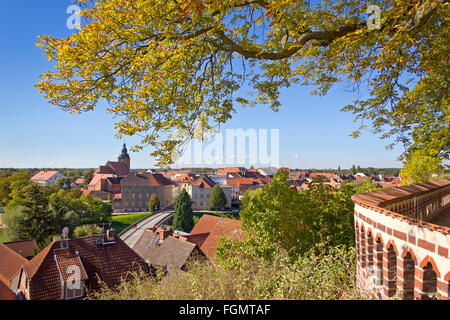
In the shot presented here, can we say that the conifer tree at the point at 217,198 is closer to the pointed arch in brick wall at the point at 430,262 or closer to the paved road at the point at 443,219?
the paved road at the point at 443,219

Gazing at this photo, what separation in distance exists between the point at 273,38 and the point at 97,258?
15161mm

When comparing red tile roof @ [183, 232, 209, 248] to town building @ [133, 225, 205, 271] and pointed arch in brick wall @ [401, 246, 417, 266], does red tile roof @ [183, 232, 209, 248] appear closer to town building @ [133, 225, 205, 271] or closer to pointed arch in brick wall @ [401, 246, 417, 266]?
town building @ [133, 225, 205, 271]

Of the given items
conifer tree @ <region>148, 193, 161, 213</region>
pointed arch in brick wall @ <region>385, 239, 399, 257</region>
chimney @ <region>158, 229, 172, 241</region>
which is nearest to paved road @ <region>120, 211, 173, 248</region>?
conifer tree @ <region>148, 193, 161, 213</region>

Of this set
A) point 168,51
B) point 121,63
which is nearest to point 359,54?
point 168,51

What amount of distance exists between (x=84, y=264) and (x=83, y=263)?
113 millimetres

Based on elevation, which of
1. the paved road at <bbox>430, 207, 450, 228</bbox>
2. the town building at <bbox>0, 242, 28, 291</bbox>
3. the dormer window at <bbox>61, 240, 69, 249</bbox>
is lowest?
the town building at <bbox>0, 242, 28, 291</bbox>

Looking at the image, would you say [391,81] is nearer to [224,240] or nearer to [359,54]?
[359,54]

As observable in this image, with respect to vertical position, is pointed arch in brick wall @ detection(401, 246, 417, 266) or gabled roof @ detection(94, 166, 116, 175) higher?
gabled roof @ detection(94, 166, 116, 175)


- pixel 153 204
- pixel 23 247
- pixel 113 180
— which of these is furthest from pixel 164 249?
pixel 113 180

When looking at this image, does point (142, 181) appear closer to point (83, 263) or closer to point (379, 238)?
point (83, 263)

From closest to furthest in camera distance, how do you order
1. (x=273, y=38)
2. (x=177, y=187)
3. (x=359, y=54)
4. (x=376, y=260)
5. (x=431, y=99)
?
(x=376, y=260), (x=359, y=54), (x=273, y=38), (x=431, y=99), (x=177, y=187)

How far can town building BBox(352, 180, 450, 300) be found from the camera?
205cm

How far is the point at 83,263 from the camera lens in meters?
14.9

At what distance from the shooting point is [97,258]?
611 inches
